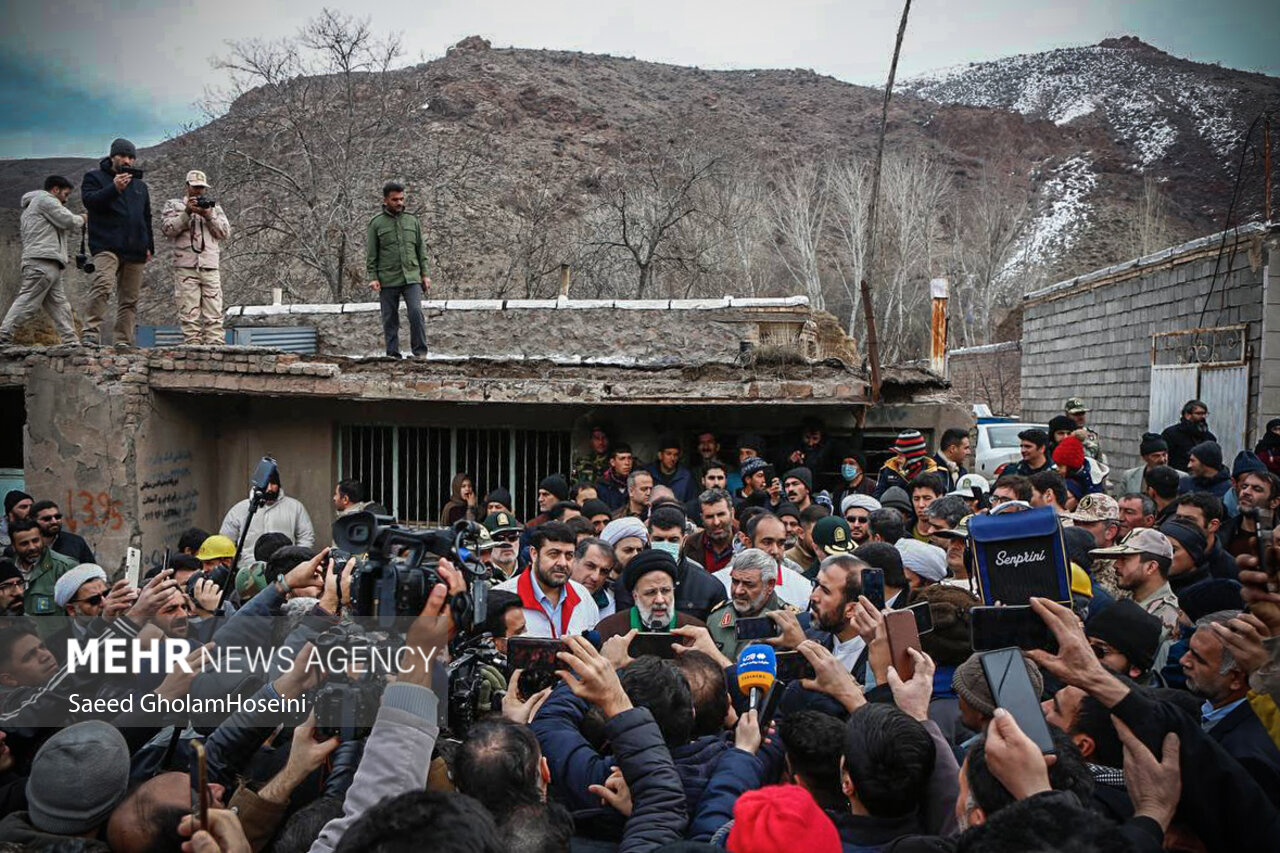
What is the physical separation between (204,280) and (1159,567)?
9.83 metres

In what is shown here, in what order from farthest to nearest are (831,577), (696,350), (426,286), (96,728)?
(696,350) < (426,286) < (831,577) < (96,728)

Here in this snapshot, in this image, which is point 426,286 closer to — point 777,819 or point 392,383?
point 392,383

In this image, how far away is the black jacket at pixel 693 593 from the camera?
5.61m

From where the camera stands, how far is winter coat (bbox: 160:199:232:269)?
10312mm

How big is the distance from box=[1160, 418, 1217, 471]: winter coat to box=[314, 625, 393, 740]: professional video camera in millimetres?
9750

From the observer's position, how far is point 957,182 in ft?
232

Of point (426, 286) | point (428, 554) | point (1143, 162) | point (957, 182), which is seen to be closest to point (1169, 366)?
point (426, 286)

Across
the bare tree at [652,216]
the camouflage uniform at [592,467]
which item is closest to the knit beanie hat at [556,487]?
the camouflage uniform at [592,467]

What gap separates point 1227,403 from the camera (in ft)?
43.0

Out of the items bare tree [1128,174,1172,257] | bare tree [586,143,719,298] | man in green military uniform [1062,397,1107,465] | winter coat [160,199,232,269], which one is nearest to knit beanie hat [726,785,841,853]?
man in green military uniform [1062,397,1107,465]

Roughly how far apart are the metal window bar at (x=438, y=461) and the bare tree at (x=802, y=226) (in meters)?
28.6

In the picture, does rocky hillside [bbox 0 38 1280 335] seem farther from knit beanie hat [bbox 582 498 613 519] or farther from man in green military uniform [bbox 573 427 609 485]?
knit beanie hat [bbox 582 498 613 519]

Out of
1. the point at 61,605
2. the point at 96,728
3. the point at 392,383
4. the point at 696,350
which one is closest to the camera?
the point at 96,728

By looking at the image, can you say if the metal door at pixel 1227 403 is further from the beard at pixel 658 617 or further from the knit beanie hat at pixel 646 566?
the beard at pixel 658 617
